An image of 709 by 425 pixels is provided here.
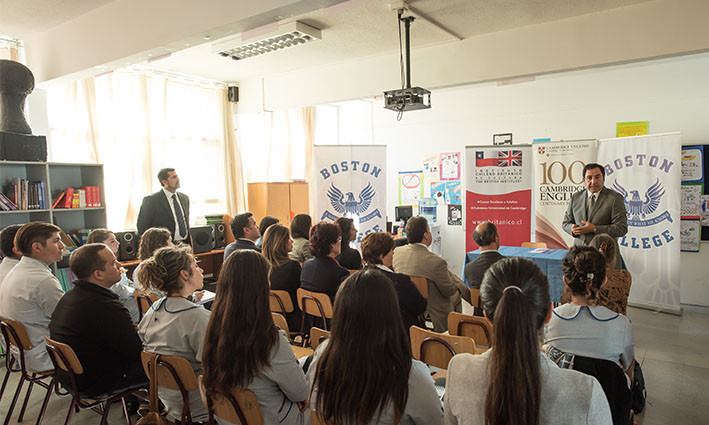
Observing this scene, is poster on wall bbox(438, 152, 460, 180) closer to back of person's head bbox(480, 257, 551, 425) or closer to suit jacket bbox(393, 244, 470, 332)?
suit jacket bbox(393, 244, 470, 332)

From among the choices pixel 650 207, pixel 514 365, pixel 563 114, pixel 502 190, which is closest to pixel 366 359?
pixel 514 365

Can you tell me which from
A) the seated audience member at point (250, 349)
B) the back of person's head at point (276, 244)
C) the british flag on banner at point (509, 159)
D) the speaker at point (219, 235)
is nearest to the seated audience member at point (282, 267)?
the back of person's head at point (276, 244)

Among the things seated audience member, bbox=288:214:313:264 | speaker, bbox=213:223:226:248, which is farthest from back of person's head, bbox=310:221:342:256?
speaker, bbox=213:223:226:248

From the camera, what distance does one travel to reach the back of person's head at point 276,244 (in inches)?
140

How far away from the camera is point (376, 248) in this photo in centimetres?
317

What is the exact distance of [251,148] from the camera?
7.39 metres

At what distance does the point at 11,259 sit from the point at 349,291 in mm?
3345

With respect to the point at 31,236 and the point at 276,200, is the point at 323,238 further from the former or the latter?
the point at 276,200

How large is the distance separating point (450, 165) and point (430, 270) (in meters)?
4.56

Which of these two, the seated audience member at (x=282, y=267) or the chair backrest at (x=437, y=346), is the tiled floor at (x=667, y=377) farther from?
the chair backrest at (x=437, y=346)

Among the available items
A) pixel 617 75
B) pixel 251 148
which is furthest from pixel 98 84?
pixel 617 75

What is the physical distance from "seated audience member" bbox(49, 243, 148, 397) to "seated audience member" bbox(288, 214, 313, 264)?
75.3 inches

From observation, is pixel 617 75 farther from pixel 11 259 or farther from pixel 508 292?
pixel 11 259

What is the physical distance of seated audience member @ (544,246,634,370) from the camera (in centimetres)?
189
